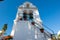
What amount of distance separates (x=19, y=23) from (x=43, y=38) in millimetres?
3106

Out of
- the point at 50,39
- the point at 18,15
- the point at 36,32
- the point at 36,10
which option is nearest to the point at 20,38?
the point at 36,32

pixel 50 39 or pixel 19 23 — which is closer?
pixel 50 39

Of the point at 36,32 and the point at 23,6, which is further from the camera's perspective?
the point at 23,6

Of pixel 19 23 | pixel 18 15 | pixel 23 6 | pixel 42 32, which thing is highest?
pixel 23 6

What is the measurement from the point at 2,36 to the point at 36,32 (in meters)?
3.44

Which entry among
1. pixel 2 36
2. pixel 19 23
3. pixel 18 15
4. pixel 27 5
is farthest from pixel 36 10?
pixel 2 36

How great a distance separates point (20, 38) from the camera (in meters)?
11.4

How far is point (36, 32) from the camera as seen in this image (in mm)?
11727

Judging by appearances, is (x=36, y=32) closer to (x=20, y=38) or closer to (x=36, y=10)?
(x=20, y=38)

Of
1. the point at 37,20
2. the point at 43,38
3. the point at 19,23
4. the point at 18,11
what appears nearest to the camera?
the point at 43,38

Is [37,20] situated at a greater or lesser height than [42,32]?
greater

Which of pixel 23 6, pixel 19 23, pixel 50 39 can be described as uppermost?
pixel 23 6

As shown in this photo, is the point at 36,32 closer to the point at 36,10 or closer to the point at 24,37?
the point at 24,37

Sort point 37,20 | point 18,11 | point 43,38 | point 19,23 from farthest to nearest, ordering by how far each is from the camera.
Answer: point 18,11, point 37,20, point 19,23, point 43,38
